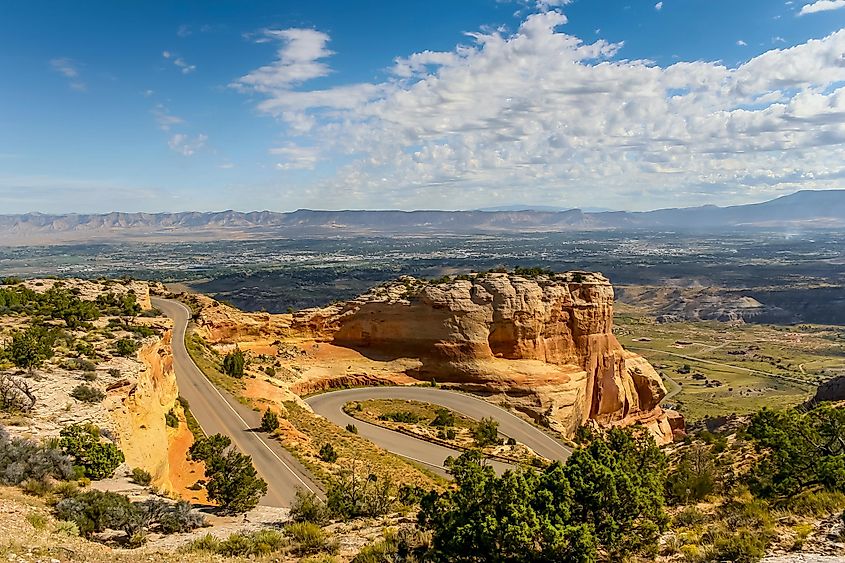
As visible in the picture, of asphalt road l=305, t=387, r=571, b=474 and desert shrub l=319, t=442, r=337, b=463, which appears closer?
desert shrub l=319, t=442, r=337, b=463

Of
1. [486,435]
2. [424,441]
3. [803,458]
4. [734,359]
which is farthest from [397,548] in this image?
[734,359]

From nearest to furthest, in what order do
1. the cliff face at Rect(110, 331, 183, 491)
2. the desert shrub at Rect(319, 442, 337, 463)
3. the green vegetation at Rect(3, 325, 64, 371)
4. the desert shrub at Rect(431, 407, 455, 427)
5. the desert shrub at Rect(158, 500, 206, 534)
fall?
the desert shrub at Rect(158, 500, 206, 534)
the cliff face at Rect(110, 331, 183, 491)
the green vegetation at Rect(3, 325, 64, 371)
the desert shrub at Rect(319, 442, 337, 463)
the desert shrub at Rect(431, 407, 455, 427)

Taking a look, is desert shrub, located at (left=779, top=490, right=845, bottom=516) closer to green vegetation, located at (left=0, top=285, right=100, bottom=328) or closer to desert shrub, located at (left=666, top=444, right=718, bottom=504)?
desert shrub, located at (left=666, top=444, right=718, bottom=504)

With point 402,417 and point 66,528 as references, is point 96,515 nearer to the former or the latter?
point 66,528

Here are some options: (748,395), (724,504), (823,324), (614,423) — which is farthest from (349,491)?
(823,324)

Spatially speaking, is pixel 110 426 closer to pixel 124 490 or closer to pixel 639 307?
pixel 124 490

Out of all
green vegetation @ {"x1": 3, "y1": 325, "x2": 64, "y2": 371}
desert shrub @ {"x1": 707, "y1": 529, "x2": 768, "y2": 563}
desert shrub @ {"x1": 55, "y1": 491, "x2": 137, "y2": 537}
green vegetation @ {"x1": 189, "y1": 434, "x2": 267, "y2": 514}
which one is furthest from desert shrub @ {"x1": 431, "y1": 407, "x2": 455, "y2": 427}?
desert shrub @ {"x1": 707, "y1": 529, "x2": 768, "y2": 563}

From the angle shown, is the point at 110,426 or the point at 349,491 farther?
the point at 110,426
